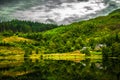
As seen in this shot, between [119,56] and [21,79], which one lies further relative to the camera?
[119,56]

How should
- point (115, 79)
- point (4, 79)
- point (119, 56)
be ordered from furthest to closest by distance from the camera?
point (119, 56), point (4, 79), point (115, 79)

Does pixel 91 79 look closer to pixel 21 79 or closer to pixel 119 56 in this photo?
pixel 21 79

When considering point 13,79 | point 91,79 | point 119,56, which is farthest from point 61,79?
point 119,56

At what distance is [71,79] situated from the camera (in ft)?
249

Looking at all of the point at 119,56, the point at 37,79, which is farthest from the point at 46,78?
the point at 119,56

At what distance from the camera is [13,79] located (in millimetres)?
79625

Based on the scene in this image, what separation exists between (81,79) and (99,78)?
200 inches

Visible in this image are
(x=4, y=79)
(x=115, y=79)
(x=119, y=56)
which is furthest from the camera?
(x=119, y=56)

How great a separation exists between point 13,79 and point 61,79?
44.5ft

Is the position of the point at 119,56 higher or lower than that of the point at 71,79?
lower

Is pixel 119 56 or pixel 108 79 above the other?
pixel 108 79

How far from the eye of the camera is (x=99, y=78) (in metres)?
77.6

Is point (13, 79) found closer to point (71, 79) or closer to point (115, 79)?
point (71, 79)

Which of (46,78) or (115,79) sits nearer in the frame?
(115,79)
